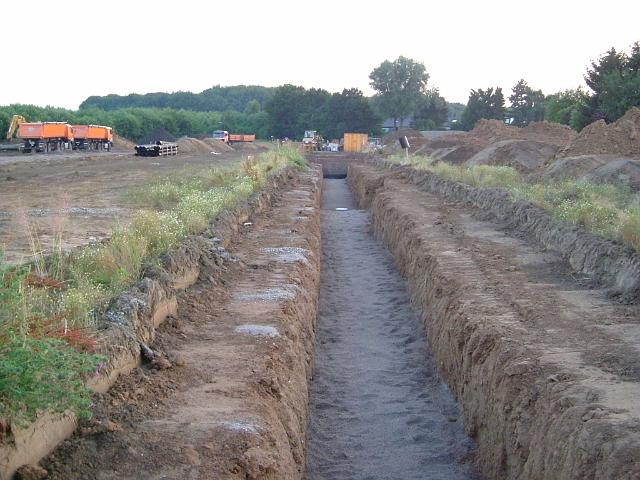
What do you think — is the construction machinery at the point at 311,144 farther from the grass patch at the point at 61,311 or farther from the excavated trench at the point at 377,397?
the grass patch at the point at 61,311

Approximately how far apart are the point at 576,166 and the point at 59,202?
1413 centimetres

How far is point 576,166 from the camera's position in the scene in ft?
69.7

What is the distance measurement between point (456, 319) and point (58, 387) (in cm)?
554

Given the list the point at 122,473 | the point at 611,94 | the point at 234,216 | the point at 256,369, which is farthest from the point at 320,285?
the point at 611,94

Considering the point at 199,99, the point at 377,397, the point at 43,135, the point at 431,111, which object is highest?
the point at 199,99

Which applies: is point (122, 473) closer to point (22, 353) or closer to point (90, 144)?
point (22, 353)

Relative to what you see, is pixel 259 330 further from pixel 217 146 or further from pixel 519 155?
pixel 217 146

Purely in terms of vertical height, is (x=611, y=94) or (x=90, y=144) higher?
(x=611, y=94)

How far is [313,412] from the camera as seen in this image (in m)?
8.28

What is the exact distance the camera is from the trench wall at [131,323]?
4.20 meters

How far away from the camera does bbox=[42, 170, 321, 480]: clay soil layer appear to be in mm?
4594

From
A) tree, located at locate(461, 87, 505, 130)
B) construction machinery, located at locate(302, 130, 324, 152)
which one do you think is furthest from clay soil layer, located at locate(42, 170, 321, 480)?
tree, located at locate(461, 87, 505, 130)

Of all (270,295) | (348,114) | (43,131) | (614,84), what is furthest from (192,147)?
(270,295)

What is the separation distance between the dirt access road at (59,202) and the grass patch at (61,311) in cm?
58
